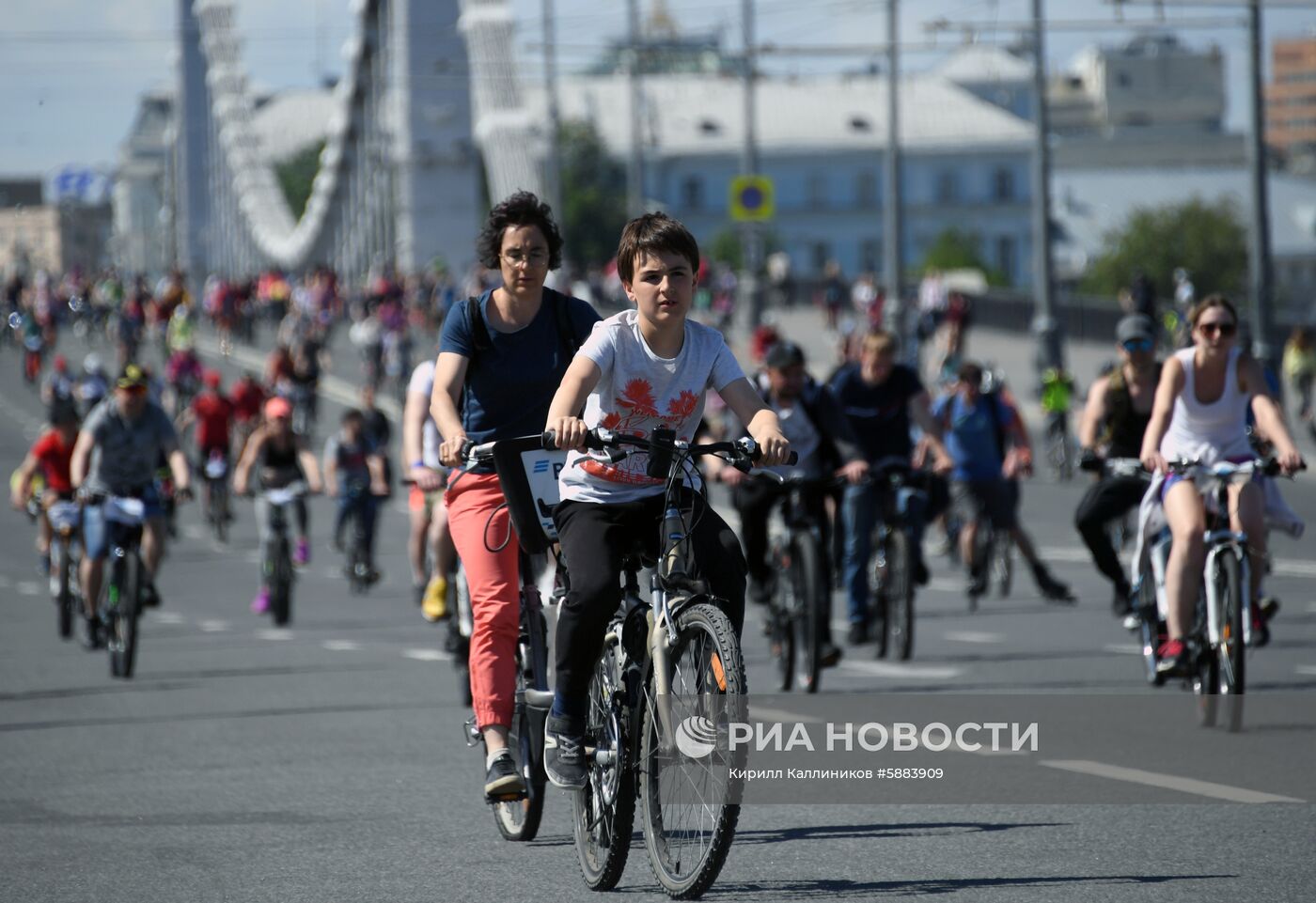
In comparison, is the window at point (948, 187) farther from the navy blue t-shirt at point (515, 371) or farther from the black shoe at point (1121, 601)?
the navy blue t-shirt at point (515, 371)

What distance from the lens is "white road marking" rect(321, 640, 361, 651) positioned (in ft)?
46.3

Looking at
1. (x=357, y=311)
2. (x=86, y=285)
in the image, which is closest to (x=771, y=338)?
(x=357, y=311)

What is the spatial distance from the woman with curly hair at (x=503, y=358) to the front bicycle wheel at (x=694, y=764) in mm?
1061

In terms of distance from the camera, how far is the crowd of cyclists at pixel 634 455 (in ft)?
19.2

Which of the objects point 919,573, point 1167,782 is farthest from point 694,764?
point 919,573

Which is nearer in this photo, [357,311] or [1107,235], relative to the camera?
[357,311]

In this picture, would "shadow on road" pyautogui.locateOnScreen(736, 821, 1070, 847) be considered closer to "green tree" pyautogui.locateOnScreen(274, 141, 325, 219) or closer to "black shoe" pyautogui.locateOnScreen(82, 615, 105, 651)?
"black shoe" pyautogui.locateOnScreen(82, 615, 105, 651)

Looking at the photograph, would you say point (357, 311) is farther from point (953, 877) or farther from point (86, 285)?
point (953, 877)

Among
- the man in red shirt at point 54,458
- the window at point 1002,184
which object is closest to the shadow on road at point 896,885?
the man in red shirt at point 54,458

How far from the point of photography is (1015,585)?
Result: 17.9m

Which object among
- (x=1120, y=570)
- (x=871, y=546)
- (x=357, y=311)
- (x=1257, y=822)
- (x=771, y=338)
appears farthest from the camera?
(x=357, y=311)

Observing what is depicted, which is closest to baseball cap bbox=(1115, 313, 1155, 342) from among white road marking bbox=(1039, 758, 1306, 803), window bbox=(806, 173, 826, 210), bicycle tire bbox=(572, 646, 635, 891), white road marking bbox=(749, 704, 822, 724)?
white road marking bbox=(749, 704, 822, 724)

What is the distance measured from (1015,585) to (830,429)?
6899 millimetres

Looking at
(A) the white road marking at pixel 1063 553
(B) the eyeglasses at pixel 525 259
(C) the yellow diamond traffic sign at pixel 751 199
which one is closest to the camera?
(B) the eyeglasses at pixel 525 259
